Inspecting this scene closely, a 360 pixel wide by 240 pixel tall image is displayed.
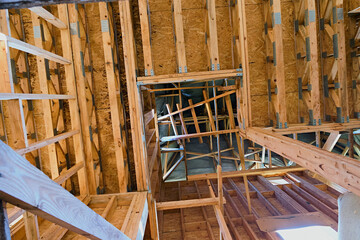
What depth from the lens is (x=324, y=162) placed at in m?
2.03

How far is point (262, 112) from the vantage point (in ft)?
16.2

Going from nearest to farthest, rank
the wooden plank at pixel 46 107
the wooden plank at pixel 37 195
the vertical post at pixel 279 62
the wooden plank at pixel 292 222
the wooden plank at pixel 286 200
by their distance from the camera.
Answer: the wooden plank at pixel 37 195
the wooden plank at pixel 46 107
the vertical post at pixel 279 62
the wooden plank at pixel 292 222
the wooden plank at pixel 286 200

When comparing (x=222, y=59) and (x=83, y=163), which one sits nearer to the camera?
(x=83, y=163)

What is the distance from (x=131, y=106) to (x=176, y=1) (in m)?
2.14

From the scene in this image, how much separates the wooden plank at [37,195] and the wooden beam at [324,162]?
6.36 feet

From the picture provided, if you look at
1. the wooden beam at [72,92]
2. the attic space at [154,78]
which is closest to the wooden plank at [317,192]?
the attic space at [154,78]

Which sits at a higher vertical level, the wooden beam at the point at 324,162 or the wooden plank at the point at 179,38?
the wooden plank at the point at 179,38

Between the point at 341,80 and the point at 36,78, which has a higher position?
the point at 36,78

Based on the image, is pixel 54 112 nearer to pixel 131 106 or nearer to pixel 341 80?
pixel 131 106

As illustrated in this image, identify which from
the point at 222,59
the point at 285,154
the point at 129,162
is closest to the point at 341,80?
the point at 222,59

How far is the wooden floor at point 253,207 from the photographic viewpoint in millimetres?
5535

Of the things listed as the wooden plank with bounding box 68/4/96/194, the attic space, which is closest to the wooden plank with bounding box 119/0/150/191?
the attic space

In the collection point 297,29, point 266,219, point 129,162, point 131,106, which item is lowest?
point 266,219

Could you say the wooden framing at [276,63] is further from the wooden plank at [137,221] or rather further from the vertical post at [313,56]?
the wooden plank at [137,221]
